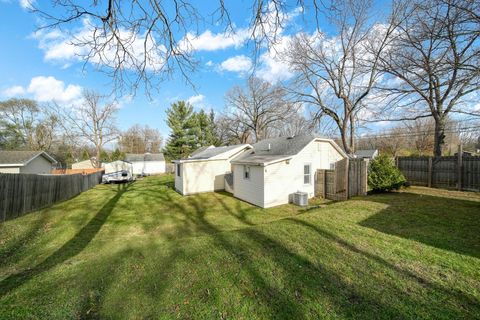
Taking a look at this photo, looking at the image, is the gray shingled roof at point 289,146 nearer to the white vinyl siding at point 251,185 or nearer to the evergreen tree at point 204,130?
the white vinyl siding at point 251,185

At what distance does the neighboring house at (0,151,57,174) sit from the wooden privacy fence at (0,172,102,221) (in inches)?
256

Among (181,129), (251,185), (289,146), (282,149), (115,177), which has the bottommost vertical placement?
(115,177)

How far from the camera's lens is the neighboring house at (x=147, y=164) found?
36.8 m

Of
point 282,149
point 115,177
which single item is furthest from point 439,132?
point 115,177

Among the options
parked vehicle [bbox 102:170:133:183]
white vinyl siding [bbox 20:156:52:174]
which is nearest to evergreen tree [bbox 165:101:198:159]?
parked vehicle [bbox 102:170:133:183]

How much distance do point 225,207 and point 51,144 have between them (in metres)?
35.7

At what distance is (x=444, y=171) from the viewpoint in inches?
477

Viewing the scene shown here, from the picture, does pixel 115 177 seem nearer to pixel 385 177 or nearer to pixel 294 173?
pixel 294 173

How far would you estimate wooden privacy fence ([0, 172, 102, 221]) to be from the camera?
27.2 feet

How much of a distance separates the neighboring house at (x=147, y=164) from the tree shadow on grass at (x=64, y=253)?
28.2 m

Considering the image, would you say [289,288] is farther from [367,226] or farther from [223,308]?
[367,226]

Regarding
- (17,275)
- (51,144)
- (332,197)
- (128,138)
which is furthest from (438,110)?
(128,138)

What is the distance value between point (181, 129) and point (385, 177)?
31.6 meters

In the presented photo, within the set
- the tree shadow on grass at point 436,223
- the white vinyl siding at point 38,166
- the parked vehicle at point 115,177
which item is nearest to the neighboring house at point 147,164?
the parked vehicle at point 115,177
